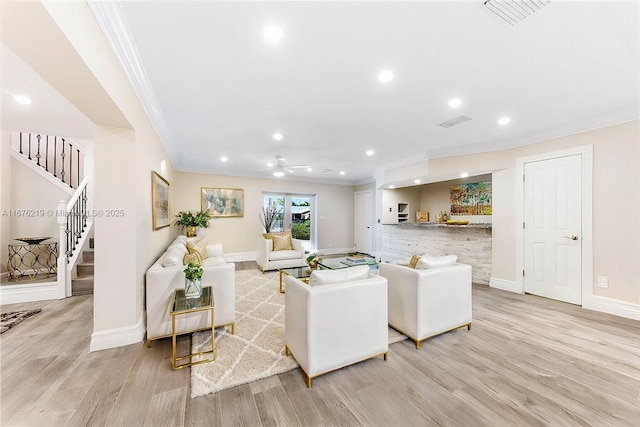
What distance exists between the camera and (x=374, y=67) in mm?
2035

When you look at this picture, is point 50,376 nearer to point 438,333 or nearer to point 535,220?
point 438,333

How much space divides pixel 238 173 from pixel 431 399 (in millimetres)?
6225

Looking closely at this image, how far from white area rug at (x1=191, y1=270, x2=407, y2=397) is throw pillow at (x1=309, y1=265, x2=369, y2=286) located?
30.2 inches

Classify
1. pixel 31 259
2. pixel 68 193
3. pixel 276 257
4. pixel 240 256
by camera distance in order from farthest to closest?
pixel 240 256 → pixel 276 257 → pixel 68 193 → pixel 31 259

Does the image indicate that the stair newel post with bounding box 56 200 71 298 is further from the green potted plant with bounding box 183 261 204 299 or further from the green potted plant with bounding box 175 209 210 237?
the green potted plant with bounding box 183 261 204 299

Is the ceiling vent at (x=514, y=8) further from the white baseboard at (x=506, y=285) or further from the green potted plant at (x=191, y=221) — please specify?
the green potted plant at (x=191, y=221)

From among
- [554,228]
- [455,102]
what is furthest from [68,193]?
[554,228]

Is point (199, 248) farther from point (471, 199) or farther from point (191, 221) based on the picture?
point (471, 199)

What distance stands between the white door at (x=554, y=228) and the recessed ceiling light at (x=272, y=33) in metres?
4.36

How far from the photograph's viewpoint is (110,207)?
2285mm

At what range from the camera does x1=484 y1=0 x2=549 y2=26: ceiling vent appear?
141 cm

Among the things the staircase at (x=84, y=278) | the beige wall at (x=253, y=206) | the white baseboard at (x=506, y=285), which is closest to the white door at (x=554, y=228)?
the white baseboard at (x=506, y=285)

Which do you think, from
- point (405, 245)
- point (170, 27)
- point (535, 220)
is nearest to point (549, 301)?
point (535, 220)

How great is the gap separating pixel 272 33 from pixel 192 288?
2.22 metres
